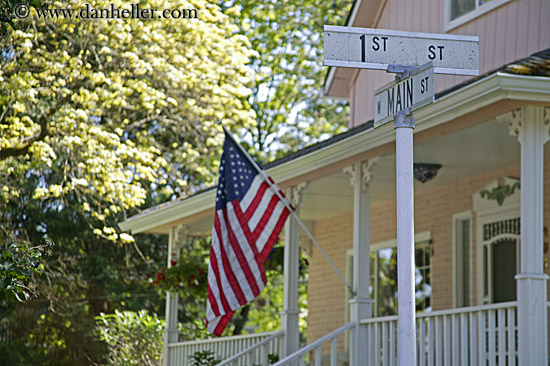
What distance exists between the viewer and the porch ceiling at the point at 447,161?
8.99 meters

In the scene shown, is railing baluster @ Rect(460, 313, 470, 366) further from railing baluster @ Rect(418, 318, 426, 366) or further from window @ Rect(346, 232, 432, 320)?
window @ Rect(346, 232, 432, 320)

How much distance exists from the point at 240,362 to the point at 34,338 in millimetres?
10427

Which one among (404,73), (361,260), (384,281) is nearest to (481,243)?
(361,260)

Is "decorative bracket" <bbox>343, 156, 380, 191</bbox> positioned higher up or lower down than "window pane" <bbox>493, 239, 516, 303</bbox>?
higher up

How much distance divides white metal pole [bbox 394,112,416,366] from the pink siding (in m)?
5.98

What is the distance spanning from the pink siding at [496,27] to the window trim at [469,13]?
5 cm

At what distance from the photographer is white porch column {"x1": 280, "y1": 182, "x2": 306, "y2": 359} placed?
10.8 metres

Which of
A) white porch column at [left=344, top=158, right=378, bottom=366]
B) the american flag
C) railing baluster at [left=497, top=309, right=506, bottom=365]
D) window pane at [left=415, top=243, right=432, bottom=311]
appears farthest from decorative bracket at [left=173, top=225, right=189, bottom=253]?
railing baluster at [left=497, top=309, right=506, bottom=365]

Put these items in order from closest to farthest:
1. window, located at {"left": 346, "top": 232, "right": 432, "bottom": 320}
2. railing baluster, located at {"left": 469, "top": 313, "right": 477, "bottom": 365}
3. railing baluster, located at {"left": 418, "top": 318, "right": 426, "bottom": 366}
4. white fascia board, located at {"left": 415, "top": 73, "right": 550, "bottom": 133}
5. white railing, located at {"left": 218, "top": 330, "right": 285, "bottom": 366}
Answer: white fascia board, located at {"left": 415, "top": 73, "right": 550, "bottom": 133} → railing baluster, located at {"left": 469, "top": 313, "right": 477, "bottom": 365} → railing baluster, located at {"left": 418, "top": 318, "right": 426, "bottom": 366} → white railing, located at {"left": 218, "top": 330, "right": 285, "bottom": 366} → window, located at {"left": 346, "top": 232, "right": 432, "bottom": 320}

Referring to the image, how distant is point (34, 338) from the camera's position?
809 inches

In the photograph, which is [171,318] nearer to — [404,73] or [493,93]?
[493,93]

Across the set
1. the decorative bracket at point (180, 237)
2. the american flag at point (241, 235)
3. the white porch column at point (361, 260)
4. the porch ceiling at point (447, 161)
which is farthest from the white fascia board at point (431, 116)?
the decorative bracket at point (180, 237)

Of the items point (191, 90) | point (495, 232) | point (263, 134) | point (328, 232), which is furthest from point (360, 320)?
point (263, 134)

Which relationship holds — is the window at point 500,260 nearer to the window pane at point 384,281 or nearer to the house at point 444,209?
the house at point 444,209
